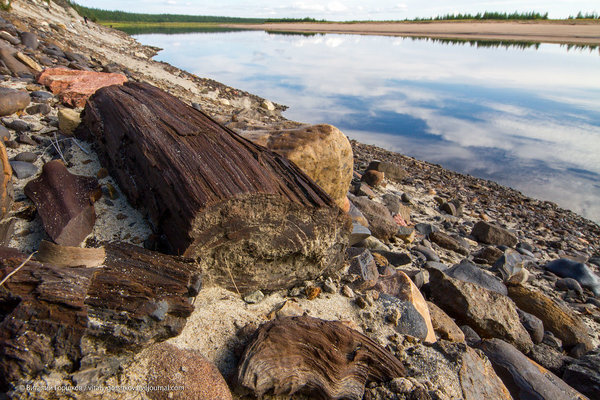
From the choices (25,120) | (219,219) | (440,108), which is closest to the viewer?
(219,219)

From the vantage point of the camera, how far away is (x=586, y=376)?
9.50 ft

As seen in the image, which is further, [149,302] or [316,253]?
[316,253]

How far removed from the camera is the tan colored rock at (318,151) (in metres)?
3.84

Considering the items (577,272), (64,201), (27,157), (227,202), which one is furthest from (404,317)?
(577,272)

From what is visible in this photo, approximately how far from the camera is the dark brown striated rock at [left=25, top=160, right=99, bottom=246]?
2438mm

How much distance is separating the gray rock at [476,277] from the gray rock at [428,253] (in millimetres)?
436

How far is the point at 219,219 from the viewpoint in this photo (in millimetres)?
2260

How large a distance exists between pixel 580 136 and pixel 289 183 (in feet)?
43.6

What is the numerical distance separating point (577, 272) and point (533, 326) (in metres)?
2.08

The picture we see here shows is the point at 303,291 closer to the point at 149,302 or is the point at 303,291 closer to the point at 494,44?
the point at 149,302

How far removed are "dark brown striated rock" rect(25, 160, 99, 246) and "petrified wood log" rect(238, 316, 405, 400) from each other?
1509 mm

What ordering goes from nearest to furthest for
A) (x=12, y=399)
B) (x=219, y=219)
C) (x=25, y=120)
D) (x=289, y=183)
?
(x=12, y=399) → (x=219, y=219) → (x=289, y=183) → (x=25, y=120)

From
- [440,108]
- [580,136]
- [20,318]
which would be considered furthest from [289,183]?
[440,108]

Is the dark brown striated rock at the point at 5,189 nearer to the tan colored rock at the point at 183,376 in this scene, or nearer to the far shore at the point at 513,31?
the tan colored rock at the point at 183,376
